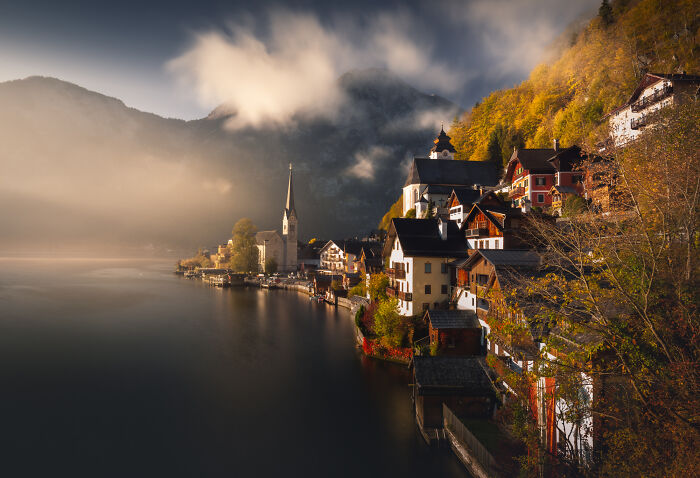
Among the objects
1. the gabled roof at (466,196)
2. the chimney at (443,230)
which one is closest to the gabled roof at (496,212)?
the chimney at (443,230)

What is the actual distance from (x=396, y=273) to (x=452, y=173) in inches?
1436

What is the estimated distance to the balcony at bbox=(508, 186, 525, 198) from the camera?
44.1m

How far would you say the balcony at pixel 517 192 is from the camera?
44.1m

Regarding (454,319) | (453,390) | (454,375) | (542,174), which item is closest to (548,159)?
(542,174)

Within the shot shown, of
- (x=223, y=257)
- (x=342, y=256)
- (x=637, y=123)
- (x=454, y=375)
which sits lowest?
(x=454, y=375)

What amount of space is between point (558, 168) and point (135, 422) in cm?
4477

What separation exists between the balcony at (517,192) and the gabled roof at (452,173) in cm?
1558

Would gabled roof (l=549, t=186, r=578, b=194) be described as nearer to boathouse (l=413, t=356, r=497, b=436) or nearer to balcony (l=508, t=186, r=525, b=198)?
balcony (l=508, t=186, r=525, b=198)

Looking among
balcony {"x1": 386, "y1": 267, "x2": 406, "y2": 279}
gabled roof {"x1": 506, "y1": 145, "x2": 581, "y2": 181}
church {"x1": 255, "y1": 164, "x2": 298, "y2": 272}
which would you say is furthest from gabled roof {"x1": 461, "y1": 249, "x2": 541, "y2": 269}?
church {"x1": 255, "y1": 164, "x2": 298, "y2": 272}

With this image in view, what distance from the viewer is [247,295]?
258 feet

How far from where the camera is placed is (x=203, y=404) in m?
24.5

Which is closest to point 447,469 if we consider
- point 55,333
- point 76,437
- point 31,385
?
point 76,437

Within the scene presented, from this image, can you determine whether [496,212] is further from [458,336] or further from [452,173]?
[452,173]

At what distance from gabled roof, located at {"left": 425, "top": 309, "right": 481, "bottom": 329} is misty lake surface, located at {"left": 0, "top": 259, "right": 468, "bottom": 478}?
203 inches
